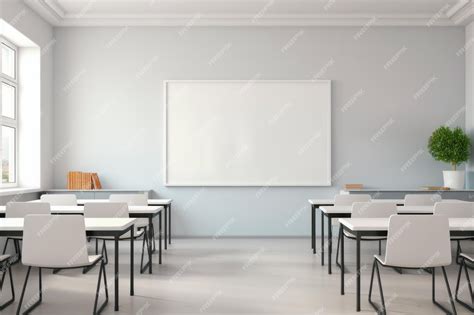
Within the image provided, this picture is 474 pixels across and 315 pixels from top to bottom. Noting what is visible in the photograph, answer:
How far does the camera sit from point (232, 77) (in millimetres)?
8000

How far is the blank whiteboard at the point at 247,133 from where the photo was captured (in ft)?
26.1

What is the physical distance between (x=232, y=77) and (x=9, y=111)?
3.66 m

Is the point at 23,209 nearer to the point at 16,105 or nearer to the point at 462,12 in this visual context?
the point at 16,105

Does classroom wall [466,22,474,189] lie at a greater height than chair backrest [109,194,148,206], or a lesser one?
greater

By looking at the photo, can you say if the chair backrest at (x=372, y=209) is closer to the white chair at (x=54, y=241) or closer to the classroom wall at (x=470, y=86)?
the white chair at (x=54, y=241)

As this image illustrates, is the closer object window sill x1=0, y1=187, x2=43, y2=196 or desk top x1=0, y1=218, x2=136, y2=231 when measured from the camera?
desk top x1=0, y1=218, x2=136, y2=231

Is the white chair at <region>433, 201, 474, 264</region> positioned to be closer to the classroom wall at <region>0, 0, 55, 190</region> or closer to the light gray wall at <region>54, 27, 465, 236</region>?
the light gray wall at <region>54, 27, 465, 236</region>

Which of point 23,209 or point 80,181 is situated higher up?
point 80,181

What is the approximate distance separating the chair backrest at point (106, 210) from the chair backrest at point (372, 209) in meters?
2.46

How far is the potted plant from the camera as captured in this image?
7.38 m

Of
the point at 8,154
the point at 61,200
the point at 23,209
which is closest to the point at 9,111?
the point at 8,154

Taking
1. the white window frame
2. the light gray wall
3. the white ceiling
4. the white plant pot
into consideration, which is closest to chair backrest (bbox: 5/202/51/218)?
the white window frame

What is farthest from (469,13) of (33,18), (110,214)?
(33,18)

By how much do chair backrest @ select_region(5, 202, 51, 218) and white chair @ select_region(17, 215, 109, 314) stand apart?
4.65 feet
